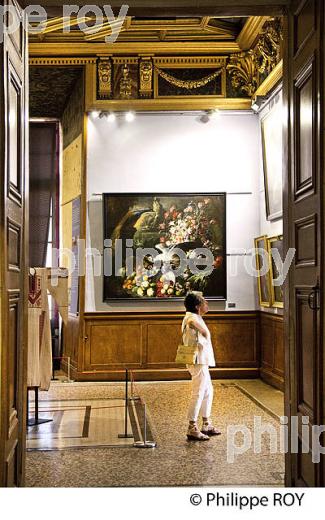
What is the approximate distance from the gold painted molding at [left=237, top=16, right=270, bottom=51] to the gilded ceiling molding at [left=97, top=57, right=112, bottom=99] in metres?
2.24

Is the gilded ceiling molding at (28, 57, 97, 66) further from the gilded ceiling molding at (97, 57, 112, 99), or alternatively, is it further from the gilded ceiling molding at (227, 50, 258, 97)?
the gilded ceiling molding at (227, 50, 258, 97)

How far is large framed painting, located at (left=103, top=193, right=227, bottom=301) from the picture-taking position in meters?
12.5

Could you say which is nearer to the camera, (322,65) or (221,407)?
(322,65)

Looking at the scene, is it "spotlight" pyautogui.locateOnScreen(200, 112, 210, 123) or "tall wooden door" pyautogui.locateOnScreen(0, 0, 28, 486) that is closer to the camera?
"tall wooden door" pyautogui.locateOnScreen(0, 0, 28, 486)

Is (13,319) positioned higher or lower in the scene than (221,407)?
higher

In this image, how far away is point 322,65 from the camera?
4.17 metres

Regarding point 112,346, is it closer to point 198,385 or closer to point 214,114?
point 214,114

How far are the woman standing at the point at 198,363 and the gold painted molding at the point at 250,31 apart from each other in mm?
5031

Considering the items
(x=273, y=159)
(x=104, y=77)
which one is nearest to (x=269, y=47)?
(x=273, y=159)

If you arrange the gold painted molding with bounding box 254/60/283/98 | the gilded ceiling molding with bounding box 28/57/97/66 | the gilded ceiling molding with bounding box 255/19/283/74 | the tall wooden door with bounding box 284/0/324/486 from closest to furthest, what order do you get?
the tall wooden door with bounding box 284/0/324/486 < the gold painted molding with bounding box 254/60/283/98 < the gilded ceiling molding with bounding box 255/19/283/74 < the gilded ceiling molding with bounding box 28/57/97/66

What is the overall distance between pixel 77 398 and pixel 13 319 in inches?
258

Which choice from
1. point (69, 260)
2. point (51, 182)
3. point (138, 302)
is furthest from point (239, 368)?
point (51, 182)

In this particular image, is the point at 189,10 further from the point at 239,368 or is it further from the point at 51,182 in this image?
the point at 51,182

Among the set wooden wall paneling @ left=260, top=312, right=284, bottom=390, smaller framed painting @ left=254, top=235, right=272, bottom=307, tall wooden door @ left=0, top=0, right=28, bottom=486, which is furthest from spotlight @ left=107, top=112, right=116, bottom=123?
tall wooden door @ left=0, top=0, right=28, bottom=486
